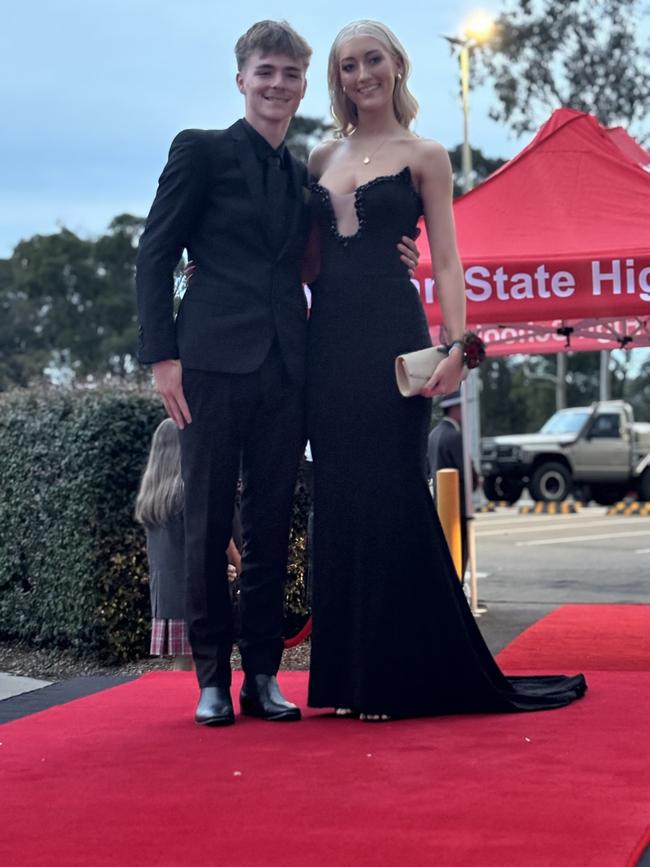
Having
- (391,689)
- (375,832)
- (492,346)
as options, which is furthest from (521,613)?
(375,832)

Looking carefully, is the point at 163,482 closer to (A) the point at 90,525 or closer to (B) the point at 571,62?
(A) the point at 90,525

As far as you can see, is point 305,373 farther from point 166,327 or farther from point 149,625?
point 149,625

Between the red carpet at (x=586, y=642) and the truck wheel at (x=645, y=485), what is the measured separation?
58.0ft

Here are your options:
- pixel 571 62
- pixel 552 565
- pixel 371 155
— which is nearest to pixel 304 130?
pixel 571 62

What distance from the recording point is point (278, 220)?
414 cm

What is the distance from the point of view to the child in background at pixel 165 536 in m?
6.23

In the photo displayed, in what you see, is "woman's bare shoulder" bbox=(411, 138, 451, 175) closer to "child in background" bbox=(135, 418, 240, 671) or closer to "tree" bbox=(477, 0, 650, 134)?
"child in background" bbox=(135, 418, 240, 671)

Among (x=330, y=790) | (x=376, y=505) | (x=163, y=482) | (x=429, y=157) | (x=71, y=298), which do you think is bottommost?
(x=330, y=790)

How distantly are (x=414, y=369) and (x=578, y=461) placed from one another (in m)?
22.5

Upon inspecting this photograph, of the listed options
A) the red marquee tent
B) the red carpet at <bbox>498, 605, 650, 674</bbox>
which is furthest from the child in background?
the red carpet at <bbox>498, 605, 650, 674</bbox>

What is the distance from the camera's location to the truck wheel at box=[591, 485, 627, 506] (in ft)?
86.8

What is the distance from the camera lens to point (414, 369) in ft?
13.4

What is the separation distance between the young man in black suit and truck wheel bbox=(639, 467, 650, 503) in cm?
2275

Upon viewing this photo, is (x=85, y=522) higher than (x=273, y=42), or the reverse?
(x=273, y=42)
